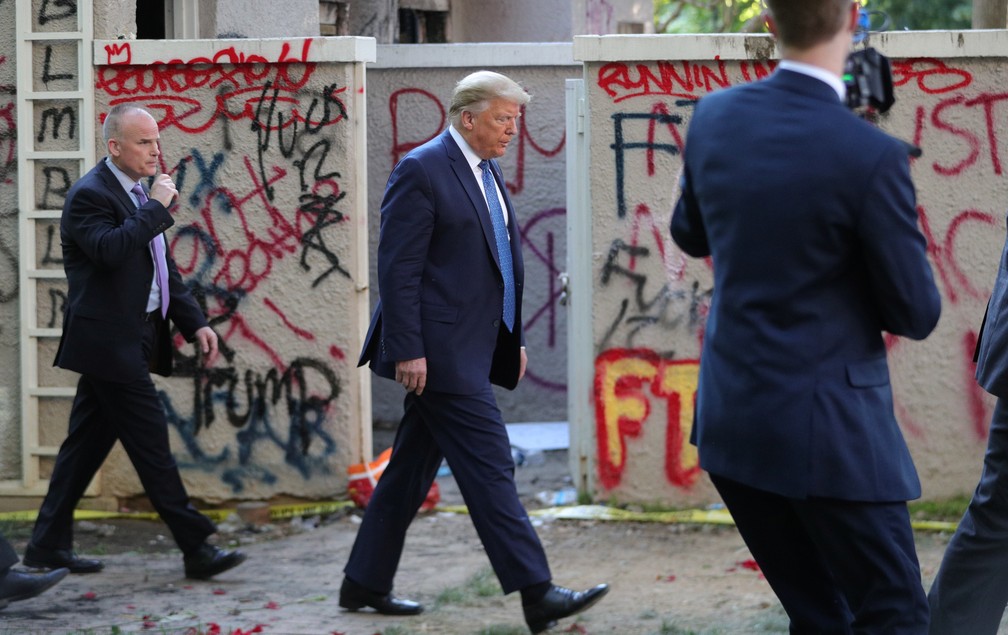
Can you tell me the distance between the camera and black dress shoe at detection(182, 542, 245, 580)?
5469mm

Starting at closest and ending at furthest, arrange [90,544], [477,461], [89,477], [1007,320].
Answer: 1. [1007,320]
2. [477,461]
3. [89,477]
4. [90,544]

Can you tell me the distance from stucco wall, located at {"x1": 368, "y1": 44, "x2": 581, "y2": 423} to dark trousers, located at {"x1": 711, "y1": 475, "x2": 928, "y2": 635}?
5862 mm

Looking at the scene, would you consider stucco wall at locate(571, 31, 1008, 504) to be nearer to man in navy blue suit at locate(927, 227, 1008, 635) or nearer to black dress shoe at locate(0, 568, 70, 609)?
man in navy blue suit at locate(927, 227, 1008, 635)

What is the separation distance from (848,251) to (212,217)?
440 centimetres

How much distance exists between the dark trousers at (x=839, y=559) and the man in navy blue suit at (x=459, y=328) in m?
1.71

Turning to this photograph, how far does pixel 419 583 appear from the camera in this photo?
219 inches

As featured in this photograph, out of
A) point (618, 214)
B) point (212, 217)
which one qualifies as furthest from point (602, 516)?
point (212, 217)

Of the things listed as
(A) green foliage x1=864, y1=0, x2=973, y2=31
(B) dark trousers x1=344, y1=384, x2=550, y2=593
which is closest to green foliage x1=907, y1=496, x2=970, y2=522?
(B) dark trousers x1=344, y1=384, x2=550, y2=593

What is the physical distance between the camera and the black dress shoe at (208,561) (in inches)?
215

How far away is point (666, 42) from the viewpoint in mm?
6293

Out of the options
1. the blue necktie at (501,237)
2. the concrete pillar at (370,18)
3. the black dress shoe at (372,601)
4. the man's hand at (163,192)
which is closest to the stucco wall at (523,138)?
the concrete pillar at (370,18)

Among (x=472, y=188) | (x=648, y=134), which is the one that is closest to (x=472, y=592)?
(x=472, y=188)

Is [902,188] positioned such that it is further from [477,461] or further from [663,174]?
[663,174]

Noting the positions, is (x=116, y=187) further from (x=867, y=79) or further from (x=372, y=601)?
(x=867, y=79)
